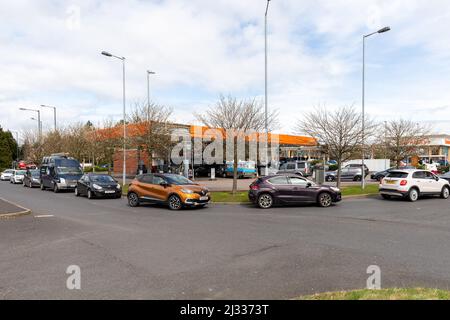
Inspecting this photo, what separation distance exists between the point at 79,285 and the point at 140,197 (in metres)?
10.9

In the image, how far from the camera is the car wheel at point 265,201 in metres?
15.3

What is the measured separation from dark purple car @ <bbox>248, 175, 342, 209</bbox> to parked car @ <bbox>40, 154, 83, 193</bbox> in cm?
1496

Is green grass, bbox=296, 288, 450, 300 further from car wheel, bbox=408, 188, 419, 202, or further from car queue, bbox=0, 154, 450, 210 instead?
car wheel, bbox=408, 188, 419, 202

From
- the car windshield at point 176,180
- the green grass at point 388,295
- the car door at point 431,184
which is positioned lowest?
the green grass at point 388,295

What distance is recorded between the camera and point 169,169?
34375mm

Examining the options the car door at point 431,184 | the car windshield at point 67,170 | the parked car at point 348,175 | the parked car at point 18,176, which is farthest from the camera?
Answer: the parked car at point 18,176

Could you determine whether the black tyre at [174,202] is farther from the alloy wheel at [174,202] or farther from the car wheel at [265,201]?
the car wheel at [265,201]

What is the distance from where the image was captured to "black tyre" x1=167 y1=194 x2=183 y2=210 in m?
14.7

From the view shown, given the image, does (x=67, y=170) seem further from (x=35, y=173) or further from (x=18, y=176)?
(x=18, y=176)

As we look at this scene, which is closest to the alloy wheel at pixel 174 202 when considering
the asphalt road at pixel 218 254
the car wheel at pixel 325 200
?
the asphalt road at pixel 218 254

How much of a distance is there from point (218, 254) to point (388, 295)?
3.36m

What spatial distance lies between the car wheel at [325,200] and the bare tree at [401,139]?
54.5 feet

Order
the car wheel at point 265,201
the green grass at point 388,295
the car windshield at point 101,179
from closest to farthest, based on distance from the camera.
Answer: the green grass at point 388,295, the car wheel at point 265,201, the car windshield at point 101,179

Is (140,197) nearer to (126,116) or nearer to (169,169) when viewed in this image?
(126,116)
